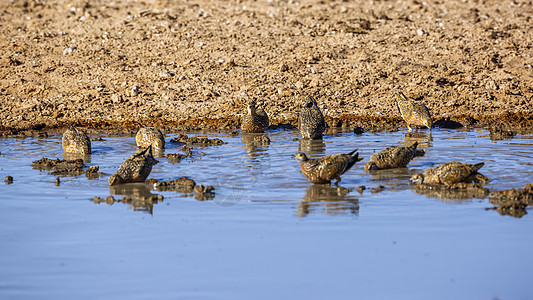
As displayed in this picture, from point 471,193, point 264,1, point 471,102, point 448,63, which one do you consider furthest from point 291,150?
Result: point 264,1

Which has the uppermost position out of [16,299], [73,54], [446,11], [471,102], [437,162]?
[446,11]

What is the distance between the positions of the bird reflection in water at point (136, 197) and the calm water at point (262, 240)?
2.2 inches

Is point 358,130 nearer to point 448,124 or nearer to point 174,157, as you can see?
point 448,124

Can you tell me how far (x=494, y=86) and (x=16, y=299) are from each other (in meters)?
15.5

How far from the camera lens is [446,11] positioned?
2378 centimetres

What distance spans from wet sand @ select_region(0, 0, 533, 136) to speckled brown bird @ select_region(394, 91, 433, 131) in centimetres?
128

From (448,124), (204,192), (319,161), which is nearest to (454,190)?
(319,161)

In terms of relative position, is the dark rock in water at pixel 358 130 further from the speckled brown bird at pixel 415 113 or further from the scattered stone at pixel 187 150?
the scattered stone at pixel 187 150

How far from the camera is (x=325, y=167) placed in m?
10.4

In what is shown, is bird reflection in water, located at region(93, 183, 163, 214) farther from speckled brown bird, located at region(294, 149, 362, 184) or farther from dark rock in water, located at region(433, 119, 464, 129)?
dark rock in water, located at region(433, 119, 464, 129)

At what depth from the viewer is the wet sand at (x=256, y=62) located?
60.0 feet

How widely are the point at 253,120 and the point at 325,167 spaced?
6150 millimetres

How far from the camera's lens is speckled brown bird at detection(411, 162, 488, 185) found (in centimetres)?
Result: 1029

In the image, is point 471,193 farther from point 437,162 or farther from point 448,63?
point 448,63
